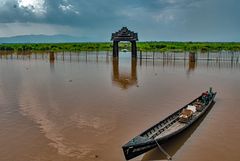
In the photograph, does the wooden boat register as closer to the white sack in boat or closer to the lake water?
the white sack in boat

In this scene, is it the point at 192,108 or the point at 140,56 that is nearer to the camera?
the point at 192,108

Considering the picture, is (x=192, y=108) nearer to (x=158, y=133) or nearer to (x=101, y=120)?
(x=158, y=133)

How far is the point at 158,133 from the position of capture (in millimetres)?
11016

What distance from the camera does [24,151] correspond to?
10.6 metres

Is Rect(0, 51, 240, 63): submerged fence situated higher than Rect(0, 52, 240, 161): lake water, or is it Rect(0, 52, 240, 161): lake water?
Rect(0, 51, 240, 63): submerged fence

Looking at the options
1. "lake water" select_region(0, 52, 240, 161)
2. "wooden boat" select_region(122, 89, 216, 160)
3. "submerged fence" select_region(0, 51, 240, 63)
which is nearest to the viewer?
"wooden boat" select_region(122, 89, 216, 160)

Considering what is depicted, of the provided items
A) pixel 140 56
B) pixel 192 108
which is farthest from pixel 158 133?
pixel 140 56

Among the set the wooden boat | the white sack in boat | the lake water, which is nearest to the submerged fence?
the lake water

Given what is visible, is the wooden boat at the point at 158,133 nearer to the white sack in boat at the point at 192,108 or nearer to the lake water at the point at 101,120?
the white sack in boat at the point at 192,108

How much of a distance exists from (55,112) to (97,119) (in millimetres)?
2807

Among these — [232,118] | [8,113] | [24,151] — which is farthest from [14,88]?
[232,118]

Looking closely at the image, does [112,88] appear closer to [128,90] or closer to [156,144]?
[128,90]

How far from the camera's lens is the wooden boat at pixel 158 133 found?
362 inches

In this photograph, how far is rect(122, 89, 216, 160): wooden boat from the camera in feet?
30.2
